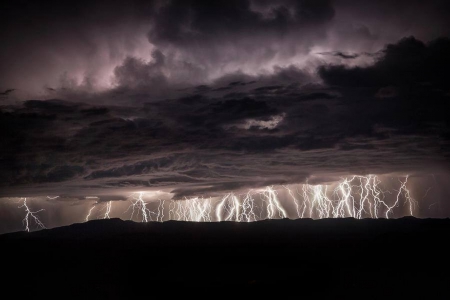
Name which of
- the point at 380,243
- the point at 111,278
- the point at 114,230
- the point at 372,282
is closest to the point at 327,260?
the point at 372,282

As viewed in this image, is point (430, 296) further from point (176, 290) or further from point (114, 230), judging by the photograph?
point (114, 230)

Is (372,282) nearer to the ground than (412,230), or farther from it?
nearer to the ground

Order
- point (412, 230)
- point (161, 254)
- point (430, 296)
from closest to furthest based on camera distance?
point (430, 296) → point (161, 254) → point (412, 230)

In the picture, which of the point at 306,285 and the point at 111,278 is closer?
the point at 306,285

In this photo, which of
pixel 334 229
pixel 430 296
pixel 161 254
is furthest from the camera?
pixel 334 229

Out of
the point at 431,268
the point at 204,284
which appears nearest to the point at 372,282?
the point at 431,268

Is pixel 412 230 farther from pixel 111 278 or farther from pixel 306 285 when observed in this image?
pixel 111 278
